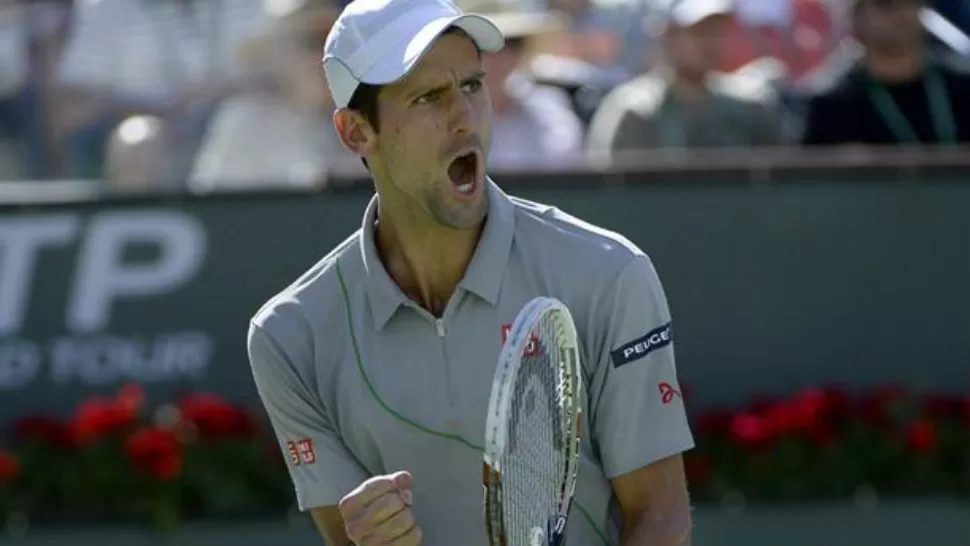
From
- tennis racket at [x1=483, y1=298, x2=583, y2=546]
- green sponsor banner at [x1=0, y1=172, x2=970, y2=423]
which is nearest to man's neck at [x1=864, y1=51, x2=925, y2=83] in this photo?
green sponsor banner at [x1=0, y1=172, x2=970, y2=423]

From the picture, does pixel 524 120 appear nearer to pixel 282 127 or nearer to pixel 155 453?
pixel 282 127

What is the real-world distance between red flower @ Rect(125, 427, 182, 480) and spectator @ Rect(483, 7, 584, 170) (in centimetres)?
167

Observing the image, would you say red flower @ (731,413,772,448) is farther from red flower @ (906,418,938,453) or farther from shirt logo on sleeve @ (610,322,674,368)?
shirt logo on sleeve @ (610,322,674,368)

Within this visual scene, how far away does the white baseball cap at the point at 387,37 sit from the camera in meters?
3.94

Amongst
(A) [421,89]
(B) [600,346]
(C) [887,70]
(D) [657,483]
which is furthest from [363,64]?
(C) [887,70]

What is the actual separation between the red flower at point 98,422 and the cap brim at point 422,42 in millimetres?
4452

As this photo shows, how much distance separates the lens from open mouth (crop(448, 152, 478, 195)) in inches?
157

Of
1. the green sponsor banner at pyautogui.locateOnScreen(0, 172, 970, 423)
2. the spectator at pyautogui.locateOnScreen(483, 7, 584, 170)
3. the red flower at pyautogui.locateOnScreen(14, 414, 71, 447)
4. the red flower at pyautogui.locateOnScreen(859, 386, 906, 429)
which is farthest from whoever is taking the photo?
the spectator at pyautogui.locateOnScreen(483, 7, 584, 170)

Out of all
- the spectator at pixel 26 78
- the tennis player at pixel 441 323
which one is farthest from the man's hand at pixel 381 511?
the spectator at pixel 26 78

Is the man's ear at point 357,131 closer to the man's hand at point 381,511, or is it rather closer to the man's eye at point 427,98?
the man's eye at point 427,98

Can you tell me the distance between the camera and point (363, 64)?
13.1 ft

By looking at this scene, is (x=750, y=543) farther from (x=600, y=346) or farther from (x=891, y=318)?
(x=600, y=346)

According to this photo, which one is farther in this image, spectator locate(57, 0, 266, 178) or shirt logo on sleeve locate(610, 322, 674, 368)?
spectator locate(57, 0, 266, 178)

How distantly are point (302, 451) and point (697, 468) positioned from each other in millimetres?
4072
